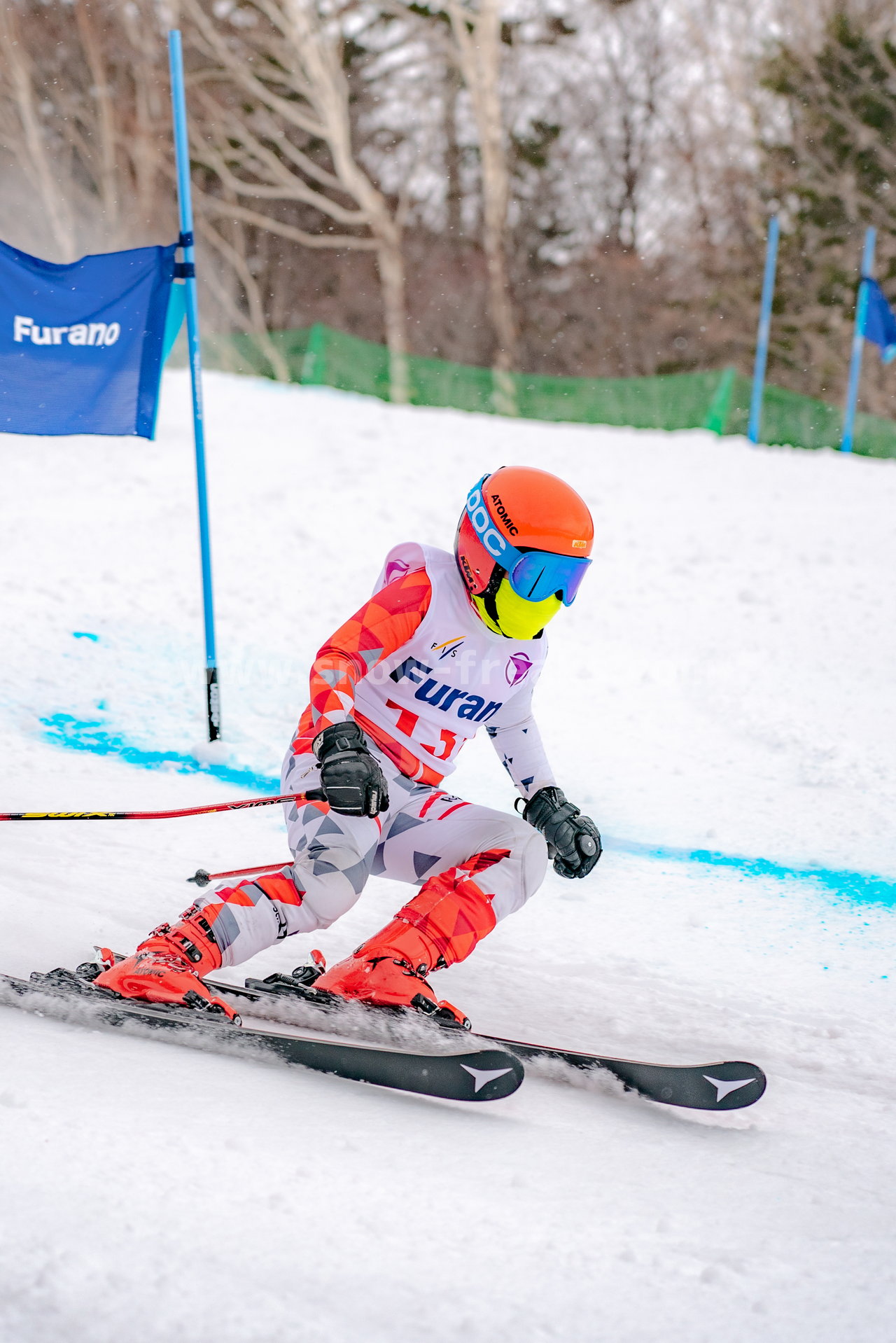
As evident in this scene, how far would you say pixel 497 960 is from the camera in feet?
11.4

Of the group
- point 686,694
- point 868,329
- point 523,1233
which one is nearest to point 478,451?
point 868,329

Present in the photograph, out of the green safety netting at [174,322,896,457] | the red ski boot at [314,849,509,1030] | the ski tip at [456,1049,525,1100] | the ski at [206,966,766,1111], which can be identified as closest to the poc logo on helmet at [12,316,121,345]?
the red ski boot at [314,849,509,1030]

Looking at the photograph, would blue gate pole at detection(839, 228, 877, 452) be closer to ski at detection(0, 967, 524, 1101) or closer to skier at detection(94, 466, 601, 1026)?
skier at detection(94, 466, 601, 1026)

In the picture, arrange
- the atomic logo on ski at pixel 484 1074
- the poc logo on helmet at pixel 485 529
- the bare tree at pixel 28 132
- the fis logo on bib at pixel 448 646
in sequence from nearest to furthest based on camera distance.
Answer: the atomic logo on ski at pixel 484 1074
the poc logo on helmet at pixel 485 529
the fis logo on bib at pixel 448 646
the bare tree at pixel 28 132

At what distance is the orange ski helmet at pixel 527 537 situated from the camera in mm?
2736

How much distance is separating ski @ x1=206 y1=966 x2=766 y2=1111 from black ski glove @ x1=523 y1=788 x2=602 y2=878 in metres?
0.43

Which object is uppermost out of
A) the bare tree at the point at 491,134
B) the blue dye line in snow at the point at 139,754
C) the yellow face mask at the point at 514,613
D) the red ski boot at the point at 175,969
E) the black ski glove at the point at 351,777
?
the bare tree at the point at 491,134

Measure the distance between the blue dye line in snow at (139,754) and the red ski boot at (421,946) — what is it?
2143 millimetres

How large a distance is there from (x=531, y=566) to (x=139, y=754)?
A: 291cm

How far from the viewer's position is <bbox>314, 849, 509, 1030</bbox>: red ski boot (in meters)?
2.65

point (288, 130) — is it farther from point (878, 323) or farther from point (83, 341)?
point (83, 341)

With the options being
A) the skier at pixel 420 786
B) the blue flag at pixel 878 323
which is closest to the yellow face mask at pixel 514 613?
the skier at pixel 420 786

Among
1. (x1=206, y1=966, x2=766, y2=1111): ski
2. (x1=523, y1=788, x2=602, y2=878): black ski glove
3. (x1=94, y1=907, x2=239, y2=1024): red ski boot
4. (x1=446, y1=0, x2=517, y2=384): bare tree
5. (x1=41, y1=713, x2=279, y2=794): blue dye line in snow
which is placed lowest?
(x1=41, y1=713, x2=279, y2=794): blue dye line in snow

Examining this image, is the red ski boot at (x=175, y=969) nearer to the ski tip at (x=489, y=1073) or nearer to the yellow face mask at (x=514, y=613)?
the ski tip at (x=489, y=1073)
